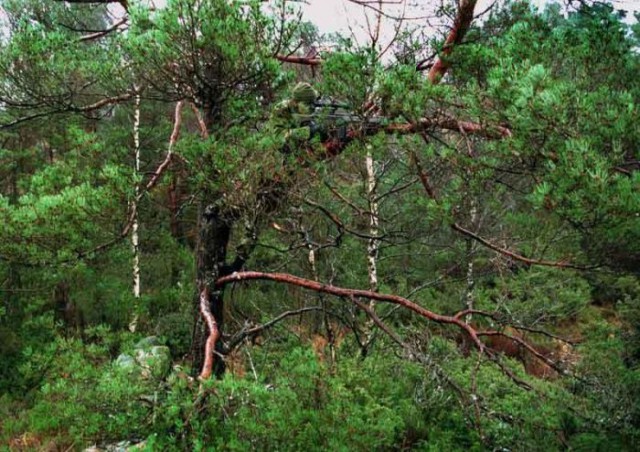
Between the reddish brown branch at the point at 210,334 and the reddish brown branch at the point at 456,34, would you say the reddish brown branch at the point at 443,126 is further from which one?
the reddish brown branch at the point at 210,334

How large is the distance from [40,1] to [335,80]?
13.2 feet

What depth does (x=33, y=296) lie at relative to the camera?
25.3 feet

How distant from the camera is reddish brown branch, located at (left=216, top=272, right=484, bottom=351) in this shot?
3635 mm

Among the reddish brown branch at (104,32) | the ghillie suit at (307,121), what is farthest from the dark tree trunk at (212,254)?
the reddish brown branch at (104,32)

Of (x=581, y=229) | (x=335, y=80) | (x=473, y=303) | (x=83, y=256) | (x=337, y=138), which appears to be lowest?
(x=473, y=303)

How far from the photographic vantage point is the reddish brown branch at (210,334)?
2.96 m

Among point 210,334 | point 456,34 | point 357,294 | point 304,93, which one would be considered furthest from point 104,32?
point 357,294

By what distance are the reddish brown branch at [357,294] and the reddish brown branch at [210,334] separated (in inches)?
8.1

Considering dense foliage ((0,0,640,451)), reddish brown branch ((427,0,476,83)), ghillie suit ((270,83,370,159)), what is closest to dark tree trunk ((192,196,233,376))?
dense foliage ((0,0,640,451))

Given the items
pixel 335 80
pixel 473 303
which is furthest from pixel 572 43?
pixel 473 303

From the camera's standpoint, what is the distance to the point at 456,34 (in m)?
3.43

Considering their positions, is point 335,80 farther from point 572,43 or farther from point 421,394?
point 421,394

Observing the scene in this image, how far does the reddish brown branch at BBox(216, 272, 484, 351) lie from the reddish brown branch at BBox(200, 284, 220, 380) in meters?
0.21

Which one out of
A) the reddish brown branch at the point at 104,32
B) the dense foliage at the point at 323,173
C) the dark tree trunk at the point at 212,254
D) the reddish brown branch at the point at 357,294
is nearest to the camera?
the dense foliage at the point at 323,173
